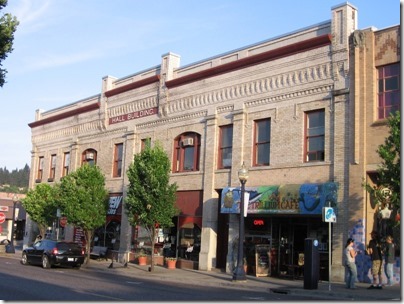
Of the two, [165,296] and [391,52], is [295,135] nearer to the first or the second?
[391,52]

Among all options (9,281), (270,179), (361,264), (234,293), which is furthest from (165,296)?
(270,179)

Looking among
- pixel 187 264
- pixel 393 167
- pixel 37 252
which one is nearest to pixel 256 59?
pixel 393 167

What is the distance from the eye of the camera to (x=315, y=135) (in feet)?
74.7

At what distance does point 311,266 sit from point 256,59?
10.8 metres

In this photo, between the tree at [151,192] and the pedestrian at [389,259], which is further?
the tree at [151,192]

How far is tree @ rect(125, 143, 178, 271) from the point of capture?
2508 cm

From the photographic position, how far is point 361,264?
66.3 feet

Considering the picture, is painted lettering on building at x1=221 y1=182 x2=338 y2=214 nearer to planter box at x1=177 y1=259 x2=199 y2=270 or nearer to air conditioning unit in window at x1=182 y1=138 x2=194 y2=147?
planter box at x1=177 y1=259 x2=199 y2=270

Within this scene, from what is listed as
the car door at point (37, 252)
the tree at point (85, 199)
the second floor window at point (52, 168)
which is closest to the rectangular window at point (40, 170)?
the second floor window at point (52, 168)

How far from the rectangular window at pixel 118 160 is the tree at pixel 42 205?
494 centimetres

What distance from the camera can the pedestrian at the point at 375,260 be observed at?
18031 millimetres

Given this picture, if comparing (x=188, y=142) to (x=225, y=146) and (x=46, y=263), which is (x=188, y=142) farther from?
(x=46, y=263)

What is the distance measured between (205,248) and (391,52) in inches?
474

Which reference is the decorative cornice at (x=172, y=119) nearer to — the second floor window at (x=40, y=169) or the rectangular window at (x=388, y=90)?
the rectangular window at (x=388, y=90)
